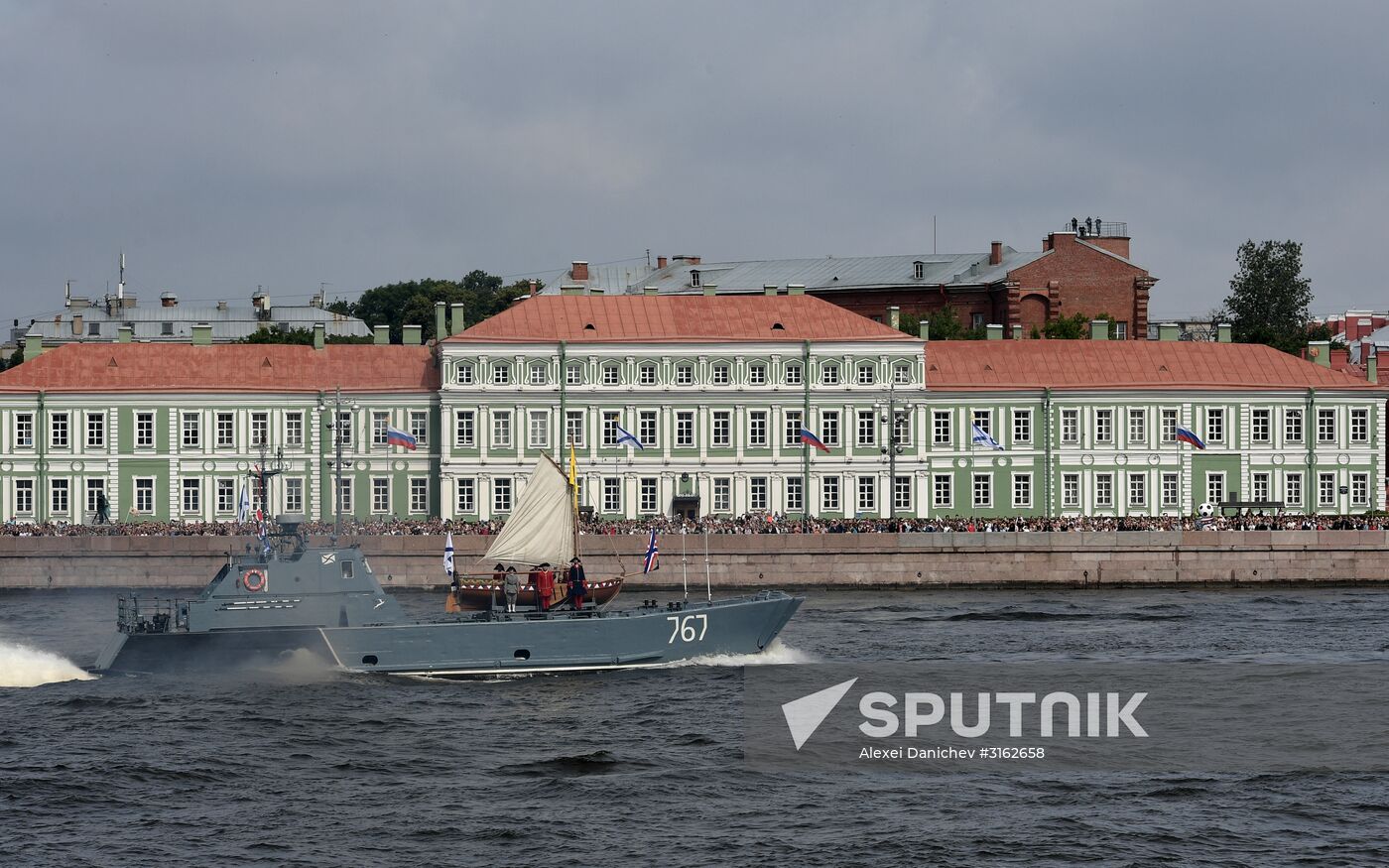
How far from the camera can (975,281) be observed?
11850cm

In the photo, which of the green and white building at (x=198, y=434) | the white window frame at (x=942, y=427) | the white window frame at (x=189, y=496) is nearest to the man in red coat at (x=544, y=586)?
the green and white building at (x=198, y=434)

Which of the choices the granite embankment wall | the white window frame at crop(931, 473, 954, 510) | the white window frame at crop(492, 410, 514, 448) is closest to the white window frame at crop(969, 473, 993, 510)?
the white window frame at crop(931, 473, 954, 510)

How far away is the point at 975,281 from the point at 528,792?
84.8 meters

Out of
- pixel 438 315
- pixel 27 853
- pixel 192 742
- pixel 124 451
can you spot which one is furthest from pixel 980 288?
pixel 27 853

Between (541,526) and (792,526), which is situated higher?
(541,526)

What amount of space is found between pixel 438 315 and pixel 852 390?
1796cm

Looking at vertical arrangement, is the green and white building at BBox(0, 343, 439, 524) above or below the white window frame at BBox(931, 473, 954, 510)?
above

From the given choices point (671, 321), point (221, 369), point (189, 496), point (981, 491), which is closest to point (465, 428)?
point (671, 321)

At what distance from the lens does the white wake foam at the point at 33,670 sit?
4897 centimetres

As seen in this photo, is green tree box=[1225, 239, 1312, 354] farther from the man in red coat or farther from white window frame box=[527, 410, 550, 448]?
the man in red coat

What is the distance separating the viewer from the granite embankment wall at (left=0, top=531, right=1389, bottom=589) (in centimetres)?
7138

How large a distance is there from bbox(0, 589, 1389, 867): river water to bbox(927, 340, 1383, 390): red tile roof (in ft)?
124

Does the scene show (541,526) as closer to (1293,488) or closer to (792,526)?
(792,526)

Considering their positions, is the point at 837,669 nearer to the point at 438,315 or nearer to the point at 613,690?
the point at 613,690
